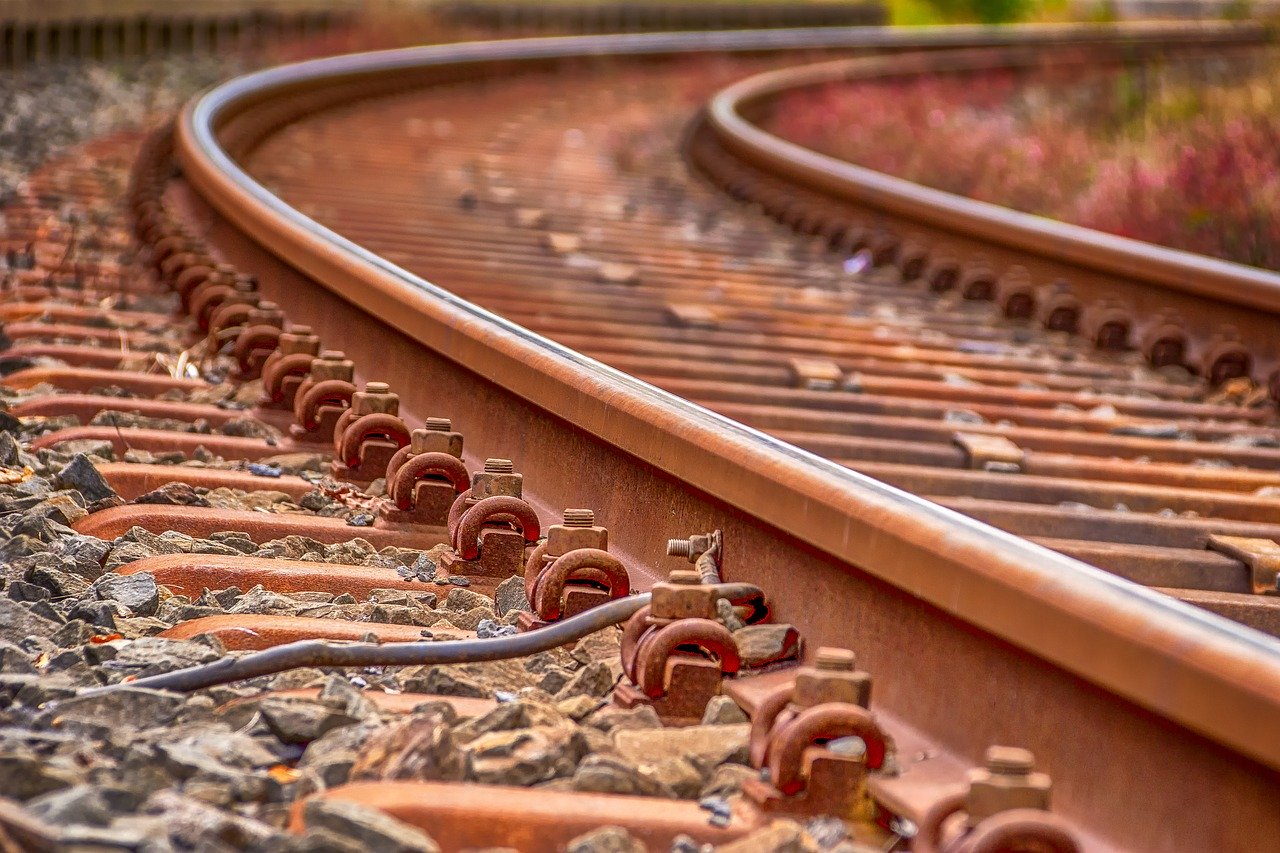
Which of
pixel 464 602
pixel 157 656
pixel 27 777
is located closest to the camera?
pixel 27 777

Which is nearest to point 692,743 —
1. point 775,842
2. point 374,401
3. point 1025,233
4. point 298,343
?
point 775,842

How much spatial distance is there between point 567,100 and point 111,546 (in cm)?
1105

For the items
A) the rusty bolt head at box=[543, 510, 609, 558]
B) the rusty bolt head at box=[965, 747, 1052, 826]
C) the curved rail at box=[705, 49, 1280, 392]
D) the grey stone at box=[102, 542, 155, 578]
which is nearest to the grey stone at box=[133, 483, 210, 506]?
the grey stone at box=[102, 542, 155, 578]

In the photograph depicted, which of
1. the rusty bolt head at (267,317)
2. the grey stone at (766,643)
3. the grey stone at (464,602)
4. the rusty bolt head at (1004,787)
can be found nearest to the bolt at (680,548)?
the grey stone at (766,643)

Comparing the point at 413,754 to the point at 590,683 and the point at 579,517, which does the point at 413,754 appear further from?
the point at 579,517

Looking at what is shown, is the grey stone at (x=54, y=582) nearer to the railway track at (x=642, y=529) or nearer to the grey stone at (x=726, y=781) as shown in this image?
the railway track at (x=642, y=529)

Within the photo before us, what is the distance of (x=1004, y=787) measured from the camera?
1968 millimetres

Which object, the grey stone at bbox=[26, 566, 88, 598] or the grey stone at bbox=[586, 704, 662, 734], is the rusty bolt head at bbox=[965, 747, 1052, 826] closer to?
the grey stone at bbox=[586, 704, 662, 734]

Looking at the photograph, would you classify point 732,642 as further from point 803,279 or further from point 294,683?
point 803,279

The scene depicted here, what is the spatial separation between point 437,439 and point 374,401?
32cm

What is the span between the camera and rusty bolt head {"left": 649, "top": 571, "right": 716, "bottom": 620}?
255 centimetres

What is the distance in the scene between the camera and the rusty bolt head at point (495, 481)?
3287 mm

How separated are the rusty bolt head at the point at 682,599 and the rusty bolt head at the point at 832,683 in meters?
0.31

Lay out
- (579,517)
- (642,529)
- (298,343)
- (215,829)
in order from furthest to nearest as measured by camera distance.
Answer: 1. (298,343)
2. (642,529)
3. (579,517)
4. (215,829)
